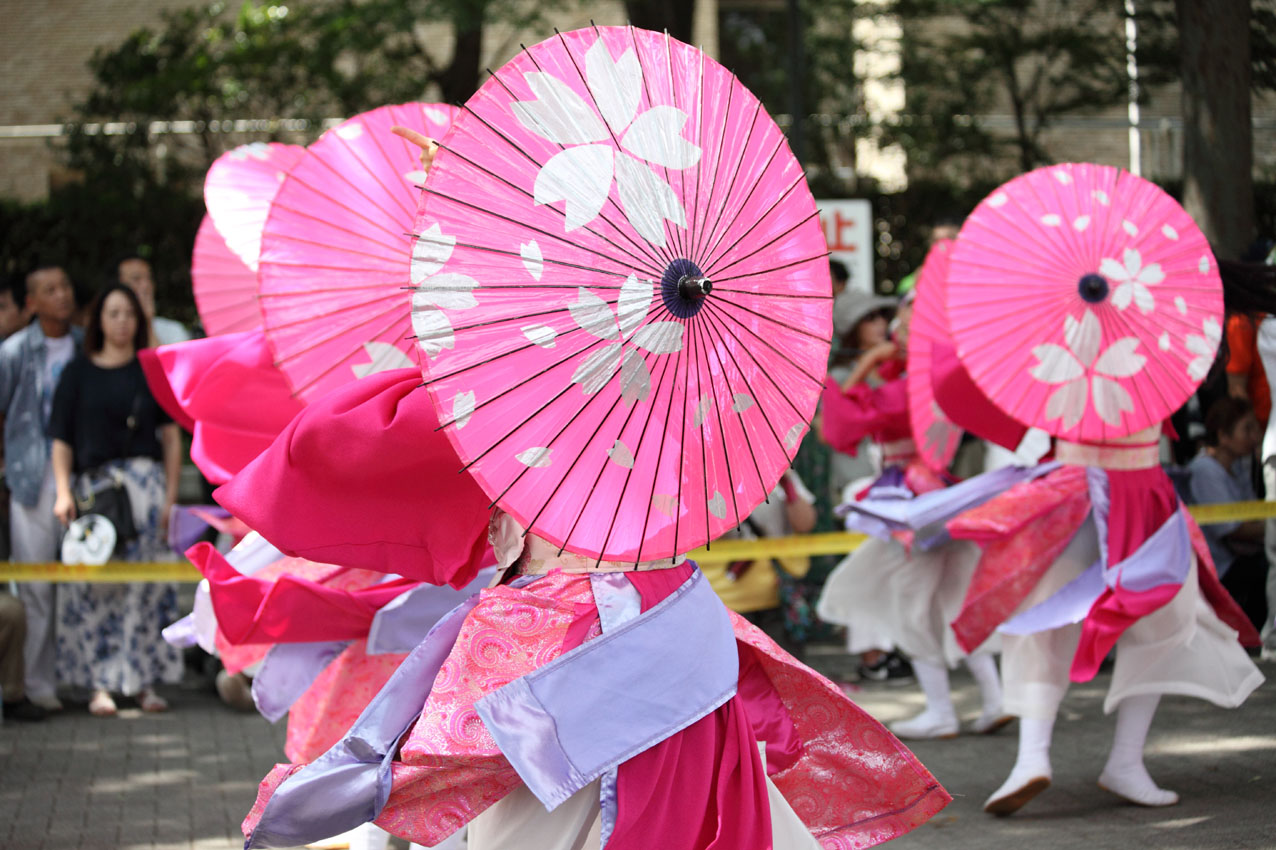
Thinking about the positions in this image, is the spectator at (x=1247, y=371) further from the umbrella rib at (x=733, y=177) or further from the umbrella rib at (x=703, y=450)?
the umbrella rib at (x=703, y=450)

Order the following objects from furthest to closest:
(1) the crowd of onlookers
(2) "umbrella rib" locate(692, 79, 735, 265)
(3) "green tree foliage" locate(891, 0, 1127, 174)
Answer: (3) "green tree foliage" locate(891, 0, 1127, 174) < (1) the crowd of onlookers < (2) "umbrella rib" locate(692, 79, 735, 265)

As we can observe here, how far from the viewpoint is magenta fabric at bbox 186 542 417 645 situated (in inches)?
→ 138

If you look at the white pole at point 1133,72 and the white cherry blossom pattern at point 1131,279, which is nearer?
the white cherry blossom pattern at point 1131,279

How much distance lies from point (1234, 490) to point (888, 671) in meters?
1.95

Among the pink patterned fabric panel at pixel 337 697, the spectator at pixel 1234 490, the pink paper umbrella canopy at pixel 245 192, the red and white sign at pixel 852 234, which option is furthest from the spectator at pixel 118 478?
the spectator at pixel 1234 490

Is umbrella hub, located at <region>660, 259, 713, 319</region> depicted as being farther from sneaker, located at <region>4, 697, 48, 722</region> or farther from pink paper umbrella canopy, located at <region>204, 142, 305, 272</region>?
sneaker, located at <region>4, 697, 48, 722</region>

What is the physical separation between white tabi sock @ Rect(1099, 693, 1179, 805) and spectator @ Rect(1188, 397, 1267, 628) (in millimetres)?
2404

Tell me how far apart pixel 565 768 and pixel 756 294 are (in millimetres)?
897

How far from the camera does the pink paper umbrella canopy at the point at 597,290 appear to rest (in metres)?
2.26

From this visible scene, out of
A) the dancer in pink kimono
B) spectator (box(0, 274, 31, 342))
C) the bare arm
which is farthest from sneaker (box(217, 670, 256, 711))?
the dancer in pink kimono

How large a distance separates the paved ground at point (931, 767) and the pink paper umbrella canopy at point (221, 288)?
1705 mm

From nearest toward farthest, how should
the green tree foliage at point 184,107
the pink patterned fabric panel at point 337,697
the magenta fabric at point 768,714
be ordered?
the magenta fabric at point 768,714, the pink patterned fabric panel at point 337,697, the green tree foliage at point 184,107

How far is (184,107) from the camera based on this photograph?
12914 millimetres

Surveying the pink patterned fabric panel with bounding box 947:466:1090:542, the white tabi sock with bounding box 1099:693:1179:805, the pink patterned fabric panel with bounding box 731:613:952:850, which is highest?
the pink patterned fabric panel with bounding box 947:466:1090:542
